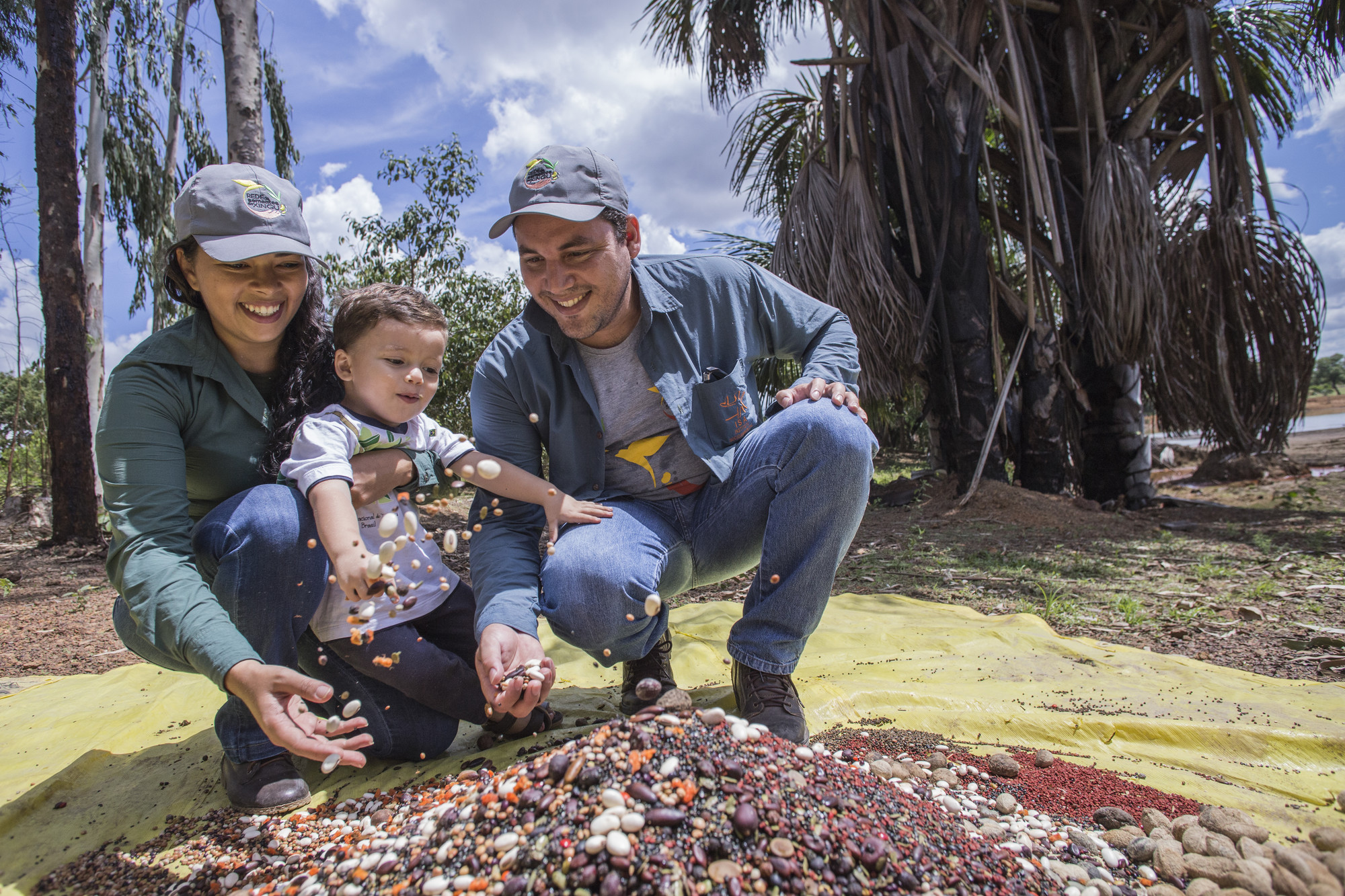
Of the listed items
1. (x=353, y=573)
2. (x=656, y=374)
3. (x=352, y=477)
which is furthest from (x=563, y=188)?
(x=353, y=573)

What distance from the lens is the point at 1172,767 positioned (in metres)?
1.56

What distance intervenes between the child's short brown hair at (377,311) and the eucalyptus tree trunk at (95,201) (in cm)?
851

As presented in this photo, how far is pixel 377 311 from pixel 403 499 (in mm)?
442

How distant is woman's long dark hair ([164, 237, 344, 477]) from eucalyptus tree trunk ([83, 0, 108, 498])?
846cm

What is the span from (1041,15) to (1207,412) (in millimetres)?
3286

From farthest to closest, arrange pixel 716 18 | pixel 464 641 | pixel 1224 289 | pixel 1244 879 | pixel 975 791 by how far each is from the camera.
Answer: pixel 716 18, pixel 1224 289, pixel 464 641, pixel 975 791, pixel 1244 879

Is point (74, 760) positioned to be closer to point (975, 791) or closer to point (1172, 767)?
point (975, 791)

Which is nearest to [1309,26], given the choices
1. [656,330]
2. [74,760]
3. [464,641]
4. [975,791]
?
[656,330]

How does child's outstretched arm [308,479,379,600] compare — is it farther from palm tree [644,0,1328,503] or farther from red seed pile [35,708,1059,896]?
palm tree [644,0,1328,503]

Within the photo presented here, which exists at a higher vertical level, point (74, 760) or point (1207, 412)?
point (1207, 412)

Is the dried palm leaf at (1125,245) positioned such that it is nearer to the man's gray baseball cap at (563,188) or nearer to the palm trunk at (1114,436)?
the palm trunk at (1114,436)

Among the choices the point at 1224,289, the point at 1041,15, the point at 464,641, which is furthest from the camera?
the point at 1041,15

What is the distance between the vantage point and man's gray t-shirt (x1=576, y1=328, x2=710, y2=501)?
190 centimetres

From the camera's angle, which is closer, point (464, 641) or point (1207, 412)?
point (464, 641)
